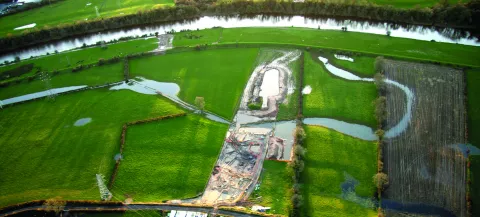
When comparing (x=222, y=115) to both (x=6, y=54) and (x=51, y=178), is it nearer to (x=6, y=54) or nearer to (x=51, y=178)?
(x=51, y=178)

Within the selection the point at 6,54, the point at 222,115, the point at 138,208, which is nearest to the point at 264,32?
the point at 222,115

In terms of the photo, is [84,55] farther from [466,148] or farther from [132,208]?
[466,148]

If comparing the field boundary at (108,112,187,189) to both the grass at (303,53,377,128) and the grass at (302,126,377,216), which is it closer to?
the grass at (303,53,377,128)

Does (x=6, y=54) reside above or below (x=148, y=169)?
above

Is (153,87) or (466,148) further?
(153,87)

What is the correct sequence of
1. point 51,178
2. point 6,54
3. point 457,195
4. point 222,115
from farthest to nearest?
1. point 6,54
2. point 222,115
3. point 51,178
4. point 457,195

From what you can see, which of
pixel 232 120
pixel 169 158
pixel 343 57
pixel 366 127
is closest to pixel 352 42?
pixel 343 57
